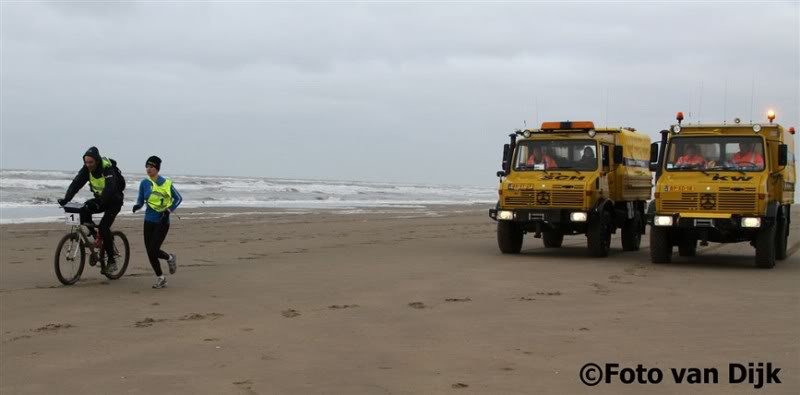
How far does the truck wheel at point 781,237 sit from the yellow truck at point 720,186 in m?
0.07

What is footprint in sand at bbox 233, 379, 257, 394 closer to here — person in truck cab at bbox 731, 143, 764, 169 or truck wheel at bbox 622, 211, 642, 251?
person in truck cab at bbox 731, 143, 764, 169

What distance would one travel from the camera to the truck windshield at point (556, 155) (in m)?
16.5

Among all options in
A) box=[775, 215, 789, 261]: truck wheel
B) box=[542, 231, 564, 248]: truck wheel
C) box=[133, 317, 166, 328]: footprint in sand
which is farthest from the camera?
box=[542, 231, 564, 248]: truck wheel

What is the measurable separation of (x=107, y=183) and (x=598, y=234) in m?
8.74

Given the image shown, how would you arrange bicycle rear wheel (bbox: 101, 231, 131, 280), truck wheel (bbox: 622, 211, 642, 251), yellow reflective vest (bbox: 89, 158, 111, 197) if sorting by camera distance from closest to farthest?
yellow reflective vest (bbox: 89, 158, 111, 197) < bicycle rear wheel (bbox: 101, 231, 131, 280) < truck wheel (bbox: 622, 211, 642, 251)

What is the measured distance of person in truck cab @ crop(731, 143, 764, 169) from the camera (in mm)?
14734

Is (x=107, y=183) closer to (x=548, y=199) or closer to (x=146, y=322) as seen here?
(x=146, y=322)

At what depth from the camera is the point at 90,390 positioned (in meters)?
6.23

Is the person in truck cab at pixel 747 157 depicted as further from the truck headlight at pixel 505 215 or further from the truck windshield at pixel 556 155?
the truck headlight at pixel 505 215

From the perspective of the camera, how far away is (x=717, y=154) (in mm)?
14914

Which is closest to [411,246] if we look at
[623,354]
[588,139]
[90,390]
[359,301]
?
[588,139]

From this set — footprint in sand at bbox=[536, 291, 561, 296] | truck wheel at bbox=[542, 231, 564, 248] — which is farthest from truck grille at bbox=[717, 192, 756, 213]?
truck wheel at bbox=[542, 231, 564, 248]

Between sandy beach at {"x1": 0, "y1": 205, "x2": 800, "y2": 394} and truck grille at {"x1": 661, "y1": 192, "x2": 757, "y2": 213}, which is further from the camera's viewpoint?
truck grille at {"x1": 661, "y1": 192, "x2": 757, "y2": 213}

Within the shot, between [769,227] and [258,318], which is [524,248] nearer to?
[769,227]
